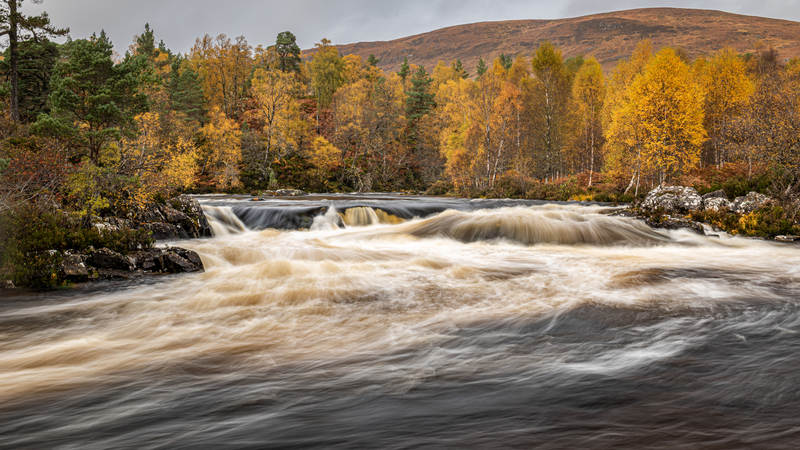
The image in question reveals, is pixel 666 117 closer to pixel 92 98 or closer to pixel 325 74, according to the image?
pixel 92 98

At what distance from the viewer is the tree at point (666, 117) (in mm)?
27969

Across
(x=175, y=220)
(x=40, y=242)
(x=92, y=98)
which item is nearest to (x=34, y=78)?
(x=92, y=98)

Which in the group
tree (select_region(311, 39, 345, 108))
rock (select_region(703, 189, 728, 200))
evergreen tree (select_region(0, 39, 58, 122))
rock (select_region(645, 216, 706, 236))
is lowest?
rock (select_region(645, 216, 706, 236))

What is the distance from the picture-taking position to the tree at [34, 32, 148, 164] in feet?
47.3

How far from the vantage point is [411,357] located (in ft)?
16.1

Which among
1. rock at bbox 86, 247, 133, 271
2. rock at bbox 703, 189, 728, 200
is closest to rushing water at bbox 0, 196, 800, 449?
rock at bbox 86, 247, 133, 271

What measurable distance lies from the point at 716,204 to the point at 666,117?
1446 centimetres

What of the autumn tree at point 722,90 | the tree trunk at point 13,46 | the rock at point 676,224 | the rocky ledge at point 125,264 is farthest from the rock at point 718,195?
the tree trunk at point 13,46

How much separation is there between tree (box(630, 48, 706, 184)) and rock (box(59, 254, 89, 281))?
2960 centimetres

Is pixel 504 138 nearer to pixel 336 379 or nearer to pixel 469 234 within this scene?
pixel 469 234

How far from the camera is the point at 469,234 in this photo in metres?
14.9

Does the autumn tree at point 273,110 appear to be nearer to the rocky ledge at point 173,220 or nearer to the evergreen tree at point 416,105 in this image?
the evergreen tree at point 416,105

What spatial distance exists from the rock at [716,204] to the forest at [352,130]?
134cm

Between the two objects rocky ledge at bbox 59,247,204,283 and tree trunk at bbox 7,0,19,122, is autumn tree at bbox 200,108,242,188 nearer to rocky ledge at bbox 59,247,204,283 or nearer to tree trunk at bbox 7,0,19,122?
tree trunk at bbox 7,0,19,122
